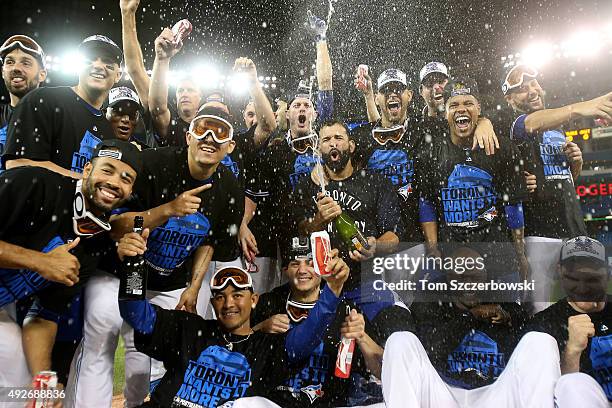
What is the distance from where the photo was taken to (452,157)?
2.84 metres

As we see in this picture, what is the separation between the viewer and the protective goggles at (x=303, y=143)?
296 centimetres

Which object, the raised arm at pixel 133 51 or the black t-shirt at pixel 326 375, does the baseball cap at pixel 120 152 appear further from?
the black t-shirt at pixel 326 375

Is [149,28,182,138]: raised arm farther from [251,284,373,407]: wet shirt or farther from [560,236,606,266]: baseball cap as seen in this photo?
[560,236,606,266]: baseball cap

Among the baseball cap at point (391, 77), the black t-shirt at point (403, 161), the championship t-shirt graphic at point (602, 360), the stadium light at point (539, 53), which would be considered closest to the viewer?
the championship t-shirt graphic at point (602, 360)

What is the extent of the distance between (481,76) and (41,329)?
10.3ft

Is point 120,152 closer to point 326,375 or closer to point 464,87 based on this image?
point 326,375

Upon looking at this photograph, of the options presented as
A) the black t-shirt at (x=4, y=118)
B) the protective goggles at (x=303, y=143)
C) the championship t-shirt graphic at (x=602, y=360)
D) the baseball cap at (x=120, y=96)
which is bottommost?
the championship t-shirt graphic at (x=602, y=360)

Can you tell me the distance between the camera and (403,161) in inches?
116

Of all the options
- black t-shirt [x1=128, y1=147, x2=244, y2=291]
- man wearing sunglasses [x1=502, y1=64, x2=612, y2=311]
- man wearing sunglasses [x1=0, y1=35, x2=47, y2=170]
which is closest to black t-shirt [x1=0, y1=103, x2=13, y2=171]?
man wearing sunglasses [x1=0, y1=35, x2=47, y2=170]

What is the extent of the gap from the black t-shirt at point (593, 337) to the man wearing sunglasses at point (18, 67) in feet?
9.61

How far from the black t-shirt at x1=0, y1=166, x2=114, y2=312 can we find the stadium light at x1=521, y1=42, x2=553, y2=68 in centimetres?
391

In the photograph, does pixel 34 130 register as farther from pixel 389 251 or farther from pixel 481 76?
pixel 481 76

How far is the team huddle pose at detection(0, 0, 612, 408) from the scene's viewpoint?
233 centimetres

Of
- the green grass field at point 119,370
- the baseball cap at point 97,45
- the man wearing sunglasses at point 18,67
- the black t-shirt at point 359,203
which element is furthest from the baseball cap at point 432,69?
the green grass field at point 119,370
